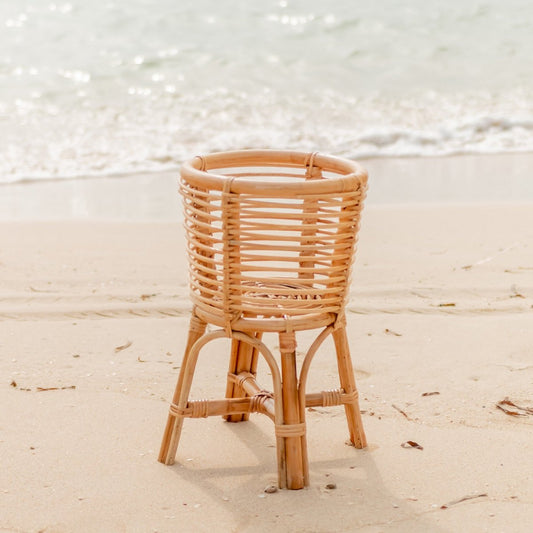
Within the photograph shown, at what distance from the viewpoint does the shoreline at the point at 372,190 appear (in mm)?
6375

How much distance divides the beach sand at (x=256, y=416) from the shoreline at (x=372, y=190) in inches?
35.4

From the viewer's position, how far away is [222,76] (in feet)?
35.9

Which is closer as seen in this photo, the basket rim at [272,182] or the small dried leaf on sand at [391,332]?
the basket rim at [272,182]

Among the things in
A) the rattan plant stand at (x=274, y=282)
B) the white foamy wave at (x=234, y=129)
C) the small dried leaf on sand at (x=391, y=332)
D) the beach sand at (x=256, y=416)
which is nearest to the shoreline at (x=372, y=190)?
the white foamy wave at (x=234, y=129)

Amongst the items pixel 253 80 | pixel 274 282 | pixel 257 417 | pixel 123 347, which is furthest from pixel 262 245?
pixel 253 80

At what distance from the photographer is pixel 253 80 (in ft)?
35.6

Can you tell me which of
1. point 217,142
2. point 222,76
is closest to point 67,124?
point 217,142

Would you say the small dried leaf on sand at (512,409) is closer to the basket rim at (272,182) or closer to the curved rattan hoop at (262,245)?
the curved rattan hoop at (262,245)

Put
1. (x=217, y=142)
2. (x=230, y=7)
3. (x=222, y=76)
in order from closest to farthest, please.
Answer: (x=217, y=142)
(x=222, y=76)
(x=230, y=7)

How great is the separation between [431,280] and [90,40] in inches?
349

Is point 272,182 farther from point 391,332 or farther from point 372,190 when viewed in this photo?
point 372,190

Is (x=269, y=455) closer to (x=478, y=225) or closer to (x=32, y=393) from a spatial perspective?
(x=32, y=393)

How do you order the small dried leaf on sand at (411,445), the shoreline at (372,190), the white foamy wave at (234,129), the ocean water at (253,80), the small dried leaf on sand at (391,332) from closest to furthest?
1. the small dried leaf on sand at (411,445)
2. the small dried leaf on sand at (391,332)
3. the shoreline at (372,190)
4. the white foamy wave at (234,129)
5. the ocean water at (253,80)

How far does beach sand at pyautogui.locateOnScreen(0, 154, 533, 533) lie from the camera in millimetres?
2629
